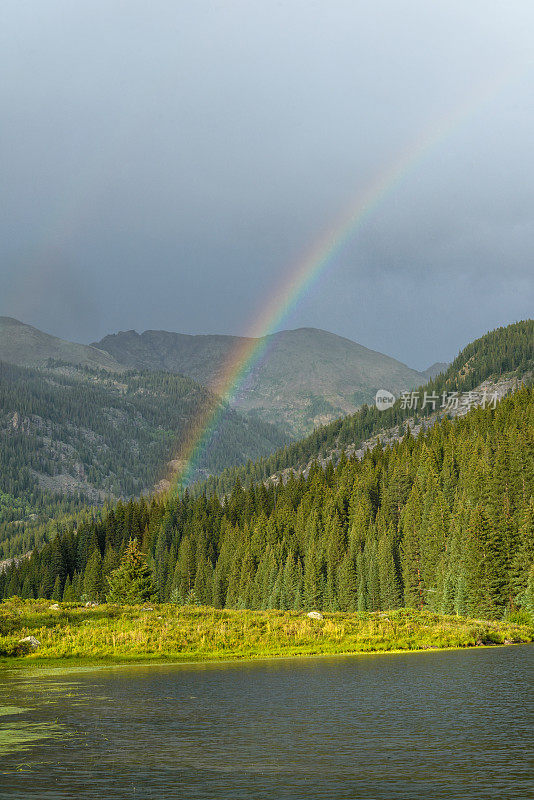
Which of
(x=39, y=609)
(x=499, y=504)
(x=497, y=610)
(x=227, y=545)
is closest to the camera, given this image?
(x=39, y=609)

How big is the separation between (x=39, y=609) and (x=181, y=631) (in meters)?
22.4

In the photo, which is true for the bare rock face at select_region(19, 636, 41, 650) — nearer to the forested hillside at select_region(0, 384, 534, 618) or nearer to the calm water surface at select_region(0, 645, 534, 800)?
the calm water surface at select_region(0, 645, 534, 800)

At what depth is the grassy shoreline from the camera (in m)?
61.8

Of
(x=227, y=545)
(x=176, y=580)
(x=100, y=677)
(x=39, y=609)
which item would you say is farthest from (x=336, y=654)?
(x=176, y=580)

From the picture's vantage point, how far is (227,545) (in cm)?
18350

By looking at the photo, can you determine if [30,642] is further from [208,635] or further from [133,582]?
[133,582]

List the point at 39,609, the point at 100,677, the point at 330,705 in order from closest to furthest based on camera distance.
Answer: the point at 330,705, the point at 100,677, the point at 39,609

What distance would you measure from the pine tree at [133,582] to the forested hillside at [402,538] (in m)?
38.0

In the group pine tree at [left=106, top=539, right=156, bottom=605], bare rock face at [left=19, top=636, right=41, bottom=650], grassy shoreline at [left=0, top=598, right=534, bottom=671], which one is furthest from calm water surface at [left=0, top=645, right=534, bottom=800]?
pine tree at [left=106, top=539, right=156, bottom=605]

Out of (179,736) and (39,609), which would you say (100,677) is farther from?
(39,609)

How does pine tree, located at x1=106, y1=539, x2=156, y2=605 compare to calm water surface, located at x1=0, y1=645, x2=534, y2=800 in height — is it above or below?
above

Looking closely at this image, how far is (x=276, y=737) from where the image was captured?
2441 centimetres

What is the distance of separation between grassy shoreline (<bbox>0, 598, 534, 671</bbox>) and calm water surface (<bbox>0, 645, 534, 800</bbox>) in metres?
19.1

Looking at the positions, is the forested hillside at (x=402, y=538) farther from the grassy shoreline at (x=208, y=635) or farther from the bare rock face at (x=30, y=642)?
the bare rock face at (x=30, y=642)
